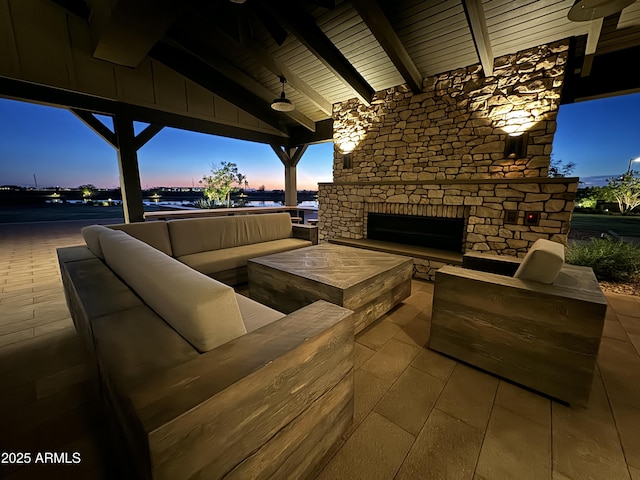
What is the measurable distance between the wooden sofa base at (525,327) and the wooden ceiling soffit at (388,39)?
9.49 ft

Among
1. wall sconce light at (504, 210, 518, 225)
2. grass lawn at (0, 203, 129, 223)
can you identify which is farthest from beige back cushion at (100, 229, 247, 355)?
grass lawn at (0, 203, 129, 223)

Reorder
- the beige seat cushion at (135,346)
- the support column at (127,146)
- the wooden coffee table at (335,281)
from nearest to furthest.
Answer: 1. the beige seat cushion at (135,346)
2. the wooden coffee table at (335,281)
3. the support column at (127,146)

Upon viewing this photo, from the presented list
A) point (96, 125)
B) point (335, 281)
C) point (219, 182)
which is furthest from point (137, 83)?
point (335, 281)

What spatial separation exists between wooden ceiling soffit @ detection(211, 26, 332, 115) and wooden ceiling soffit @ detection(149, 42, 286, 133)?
0.88 meters

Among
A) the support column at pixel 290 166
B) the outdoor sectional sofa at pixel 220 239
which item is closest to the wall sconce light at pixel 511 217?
the outdoor sectional sofa at pixel 220 239

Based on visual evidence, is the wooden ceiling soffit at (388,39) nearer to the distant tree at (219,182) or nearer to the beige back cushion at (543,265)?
the beige back cushion at (543,265)

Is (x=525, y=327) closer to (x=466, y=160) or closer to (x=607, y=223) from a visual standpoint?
(x=466, y=160)

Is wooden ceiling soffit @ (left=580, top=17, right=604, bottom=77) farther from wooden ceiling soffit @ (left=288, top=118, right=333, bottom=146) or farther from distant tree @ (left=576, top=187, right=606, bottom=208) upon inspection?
wooden ceiling soffit @ (left=288, top=118, right=333, bottom=146)

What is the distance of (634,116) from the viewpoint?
8.40 m

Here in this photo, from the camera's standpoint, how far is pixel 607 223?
6.23 m

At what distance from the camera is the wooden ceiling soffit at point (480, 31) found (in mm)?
2475

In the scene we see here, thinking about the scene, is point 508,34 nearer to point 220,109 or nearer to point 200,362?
point 200,362

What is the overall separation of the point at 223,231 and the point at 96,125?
3.03 metres

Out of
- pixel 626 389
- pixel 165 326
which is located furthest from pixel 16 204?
pixel 626 389
